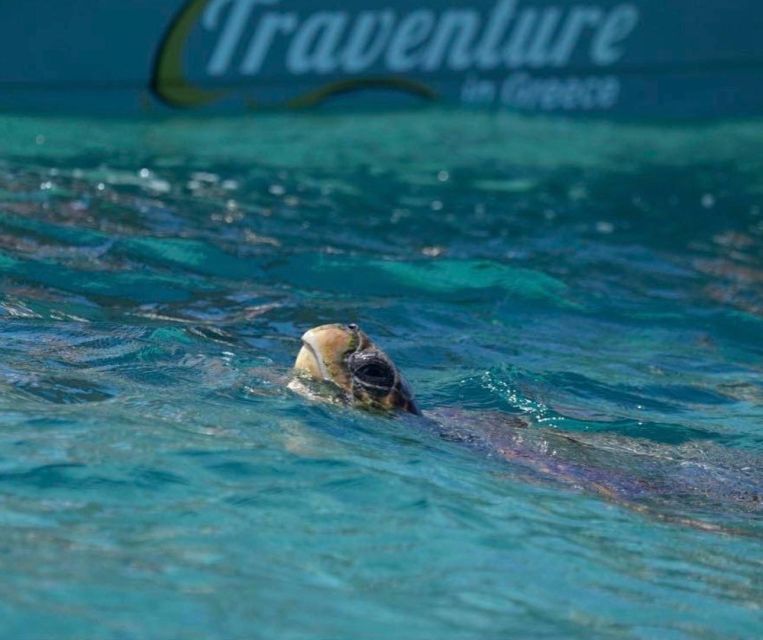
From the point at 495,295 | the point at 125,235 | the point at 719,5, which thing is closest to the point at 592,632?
the point at 495,295

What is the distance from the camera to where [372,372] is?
5426 mm

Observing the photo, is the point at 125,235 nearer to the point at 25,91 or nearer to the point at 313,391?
the point at 313,391

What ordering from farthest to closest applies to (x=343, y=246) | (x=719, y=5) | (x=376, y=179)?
(x=719, y=5) < (x=376, y=179) < (x=343, y=246)

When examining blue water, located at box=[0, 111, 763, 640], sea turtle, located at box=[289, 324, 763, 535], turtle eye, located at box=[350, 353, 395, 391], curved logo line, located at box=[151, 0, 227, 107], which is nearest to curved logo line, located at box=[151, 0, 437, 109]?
curved logo line, located at box=[151, 0, 227, 107]

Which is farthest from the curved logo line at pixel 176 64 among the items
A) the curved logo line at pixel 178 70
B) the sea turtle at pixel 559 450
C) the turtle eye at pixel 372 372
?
the turtle eye at pixel 372 372

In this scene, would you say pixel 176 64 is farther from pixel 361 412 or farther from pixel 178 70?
pixel 361 412

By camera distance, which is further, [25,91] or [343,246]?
[25,91]

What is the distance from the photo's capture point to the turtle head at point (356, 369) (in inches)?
213

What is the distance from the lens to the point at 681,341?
311 inches

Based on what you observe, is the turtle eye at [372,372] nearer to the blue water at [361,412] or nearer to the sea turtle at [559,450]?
the sea turtle at [559,450]

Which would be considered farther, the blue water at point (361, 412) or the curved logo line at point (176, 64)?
the curved logo line at point (176, 64)

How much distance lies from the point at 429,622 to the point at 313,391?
2.23 m

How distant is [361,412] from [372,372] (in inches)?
7.2

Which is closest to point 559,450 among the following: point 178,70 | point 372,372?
point 372,372
